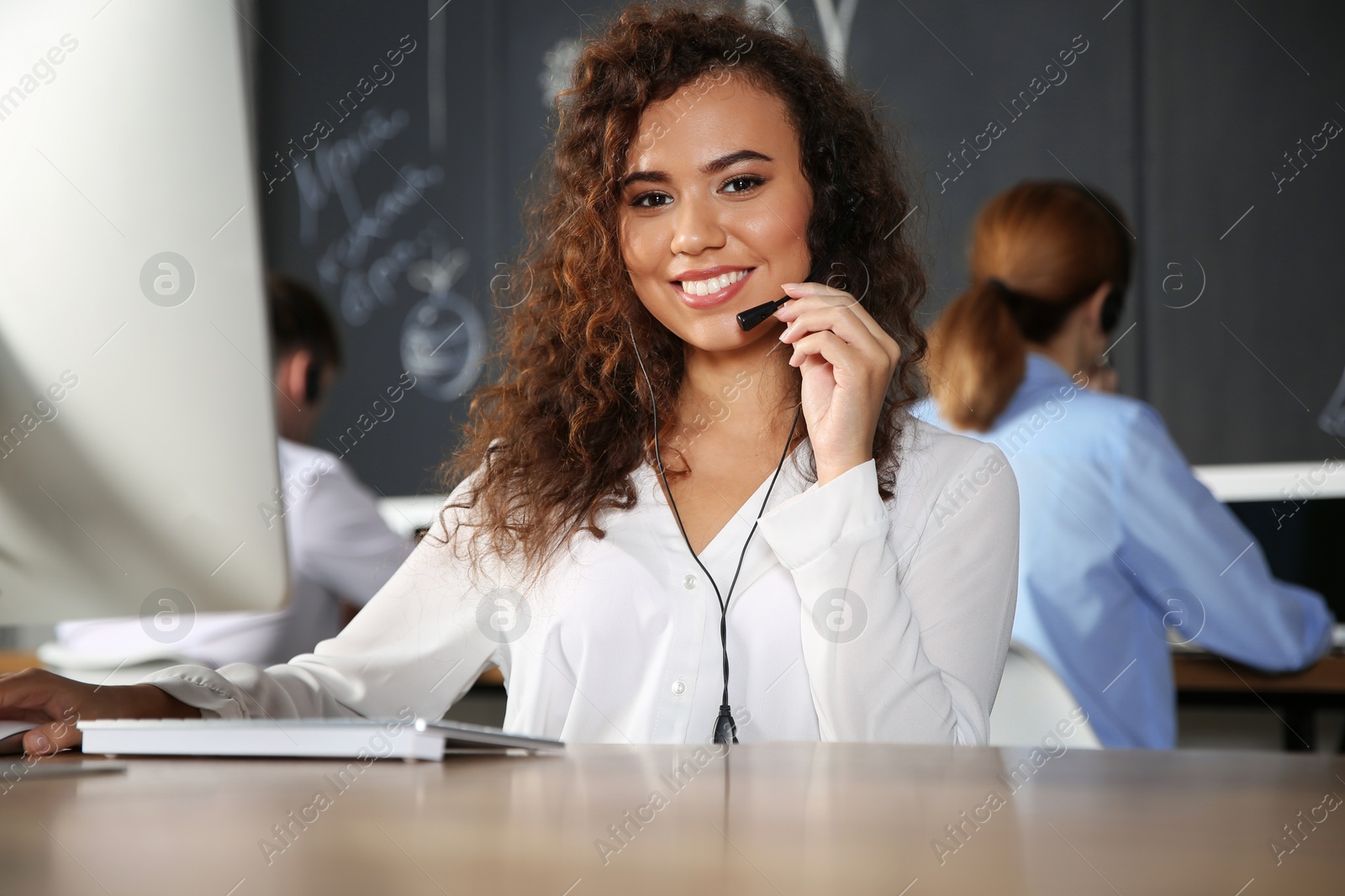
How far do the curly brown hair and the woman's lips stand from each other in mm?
118

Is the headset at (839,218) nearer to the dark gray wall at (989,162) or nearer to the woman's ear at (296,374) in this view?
the dark gray wall at (989,162)

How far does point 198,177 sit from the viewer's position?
0.67m

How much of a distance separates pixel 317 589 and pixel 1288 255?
240 centimetres

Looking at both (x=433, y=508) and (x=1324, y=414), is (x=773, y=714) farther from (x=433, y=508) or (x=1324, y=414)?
(x=433, y=508)

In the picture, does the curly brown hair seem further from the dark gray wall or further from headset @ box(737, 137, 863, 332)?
the dark gray wall

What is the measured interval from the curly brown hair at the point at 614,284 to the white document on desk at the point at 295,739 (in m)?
0.61

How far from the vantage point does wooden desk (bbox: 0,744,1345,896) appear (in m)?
0.40

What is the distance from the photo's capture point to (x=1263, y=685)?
210 centimetres

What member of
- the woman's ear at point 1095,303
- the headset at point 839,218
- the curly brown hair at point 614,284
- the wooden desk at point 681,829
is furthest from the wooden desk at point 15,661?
the woman's ear at point 1095,303

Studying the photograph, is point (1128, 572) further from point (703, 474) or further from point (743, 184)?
point (743, 184)

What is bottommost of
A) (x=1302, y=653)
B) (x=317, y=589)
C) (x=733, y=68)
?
(x=1302, y=653)

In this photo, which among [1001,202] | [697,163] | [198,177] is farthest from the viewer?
[1001,202]

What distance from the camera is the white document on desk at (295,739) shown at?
760 millimetres

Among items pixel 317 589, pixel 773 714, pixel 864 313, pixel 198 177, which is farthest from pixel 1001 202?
pixel 198 177
